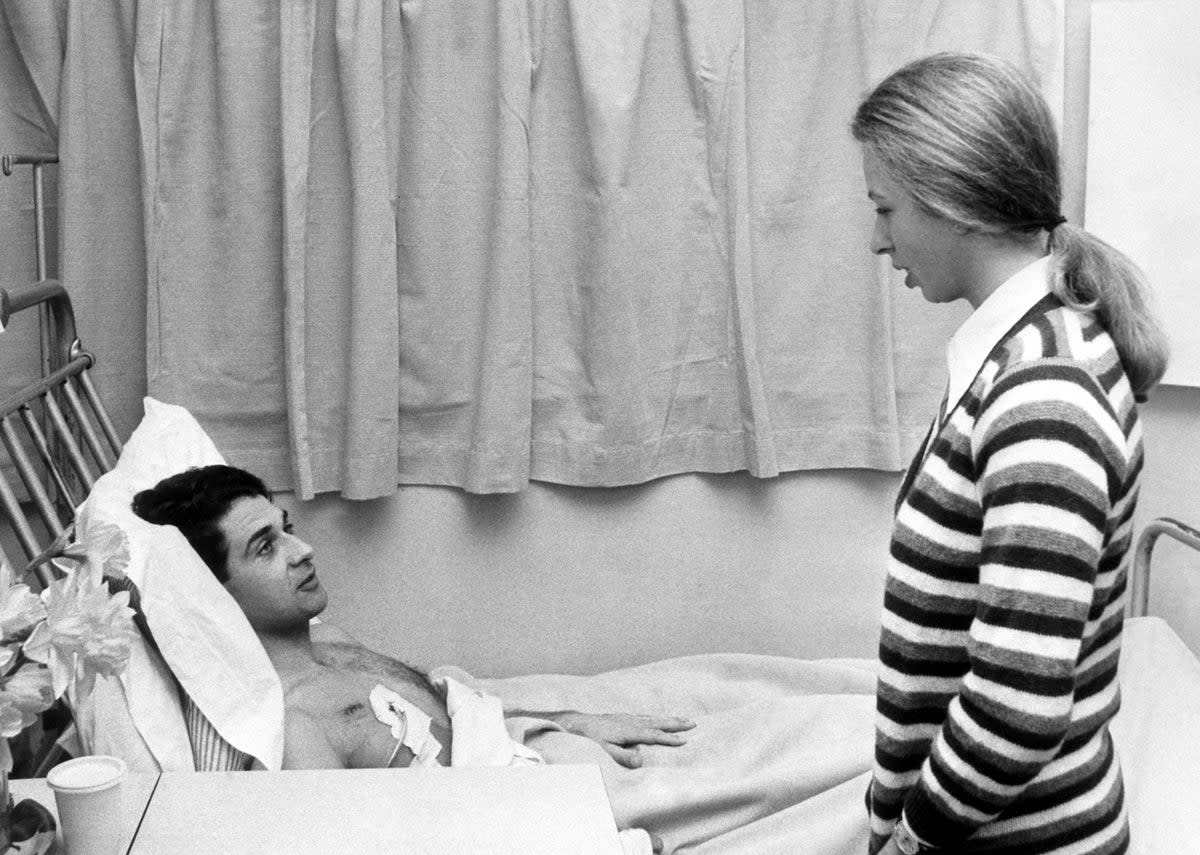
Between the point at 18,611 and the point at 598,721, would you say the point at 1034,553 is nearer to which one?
the point at 18,611

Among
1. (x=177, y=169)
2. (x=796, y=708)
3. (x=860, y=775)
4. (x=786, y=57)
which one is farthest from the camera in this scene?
(x=786, y=57)

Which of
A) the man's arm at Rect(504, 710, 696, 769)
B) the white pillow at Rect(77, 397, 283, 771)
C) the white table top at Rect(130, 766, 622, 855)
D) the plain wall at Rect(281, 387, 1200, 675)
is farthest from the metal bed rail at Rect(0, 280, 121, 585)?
the man's arm at Rect(504, 710, 696, 769)

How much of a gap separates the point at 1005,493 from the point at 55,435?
1.52 metres

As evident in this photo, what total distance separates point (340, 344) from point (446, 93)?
1.59ft

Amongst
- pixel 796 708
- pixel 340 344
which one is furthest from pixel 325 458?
pixel 796 708

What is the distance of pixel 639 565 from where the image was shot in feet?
8.34

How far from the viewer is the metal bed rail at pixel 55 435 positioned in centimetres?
173

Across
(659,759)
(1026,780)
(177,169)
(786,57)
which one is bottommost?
(659,759)

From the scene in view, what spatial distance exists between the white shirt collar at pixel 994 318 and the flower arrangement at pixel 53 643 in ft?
2.33

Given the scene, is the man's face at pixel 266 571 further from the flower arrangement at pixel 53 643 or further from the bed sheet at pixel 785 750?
the flower arrangement at pixel 53 643

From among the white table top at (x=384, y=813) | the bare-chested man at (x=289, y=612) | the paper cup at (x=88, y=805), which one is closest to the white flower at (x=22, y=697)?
the paper cup at (x=88, y=805)

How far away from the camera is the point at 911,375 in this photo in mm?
2537

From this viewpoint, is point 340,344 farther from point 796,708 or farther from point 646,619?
point 796,708

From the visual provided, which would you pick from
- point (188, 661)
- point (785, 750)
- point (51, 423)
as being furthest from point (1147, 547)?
point (51, 423)
